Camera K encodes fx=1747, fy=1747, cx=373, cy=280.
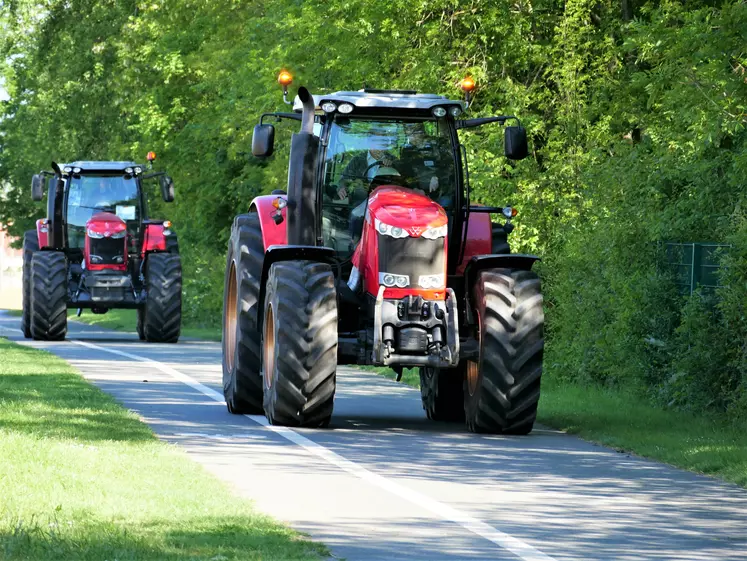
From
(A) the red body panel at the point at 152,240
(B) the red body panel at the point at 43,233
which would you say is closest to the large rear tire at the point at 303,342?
(A) the red body panel at the point at 152,240

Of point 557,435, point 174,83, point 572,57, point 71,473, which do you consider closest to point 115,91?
point 174,83

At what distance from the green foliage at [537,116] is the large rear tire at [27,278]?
6.46 meters

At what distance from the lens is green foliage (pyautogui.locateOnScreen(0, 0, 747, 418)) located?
17.1 metres

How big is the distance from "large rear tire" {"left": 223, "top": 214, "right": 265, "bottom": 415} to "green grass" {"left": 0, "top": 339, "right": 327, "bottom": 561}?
1.76 metres

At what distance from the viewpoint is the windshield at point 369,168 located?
15.9 m

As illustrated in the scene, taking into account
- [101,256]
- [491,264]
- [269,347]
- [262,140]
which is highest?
[262,140]

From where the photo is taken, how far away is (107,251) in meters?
32.7

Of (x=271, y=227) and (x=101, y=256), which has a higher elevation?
(x=271, y=227)

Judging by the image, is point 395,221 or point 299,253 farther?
point 299,253

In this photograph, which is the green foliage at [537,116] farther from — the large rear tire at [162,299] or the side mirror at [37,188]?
the side mirror at [37,188]

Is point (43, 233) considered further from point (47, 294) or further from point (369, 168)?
point (369, 168)

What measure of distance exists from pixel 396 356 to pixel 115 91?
39952 mm

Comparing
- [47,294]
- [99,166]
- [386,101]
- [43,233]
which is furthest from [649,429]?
[43,233]

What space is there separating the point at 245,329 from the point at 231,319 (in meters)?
1.55
